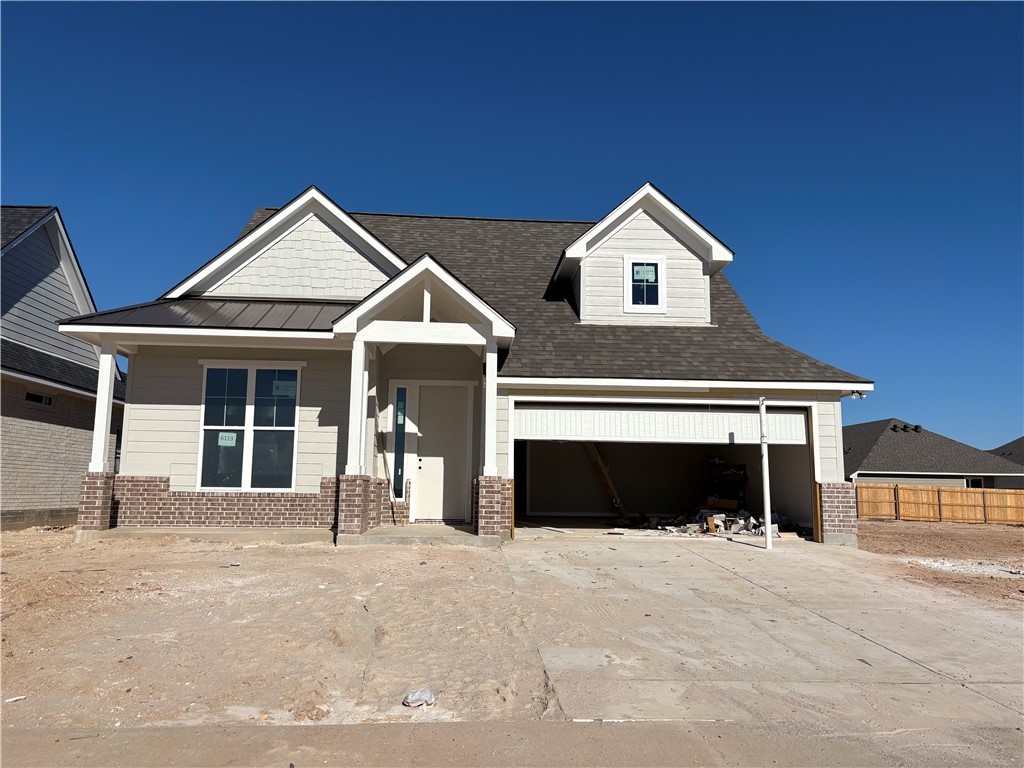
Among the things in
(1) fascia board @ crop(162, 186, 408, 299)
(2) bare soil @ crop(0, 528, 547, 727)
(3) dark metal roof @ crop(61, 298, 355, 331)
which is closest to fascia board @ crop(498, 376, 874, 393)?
(1) fascia board @ crop(162, 186, 408, 299)

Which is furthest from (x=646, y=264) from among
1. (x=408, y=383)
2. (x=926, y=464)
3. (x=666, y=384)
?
(x=926, y=464)

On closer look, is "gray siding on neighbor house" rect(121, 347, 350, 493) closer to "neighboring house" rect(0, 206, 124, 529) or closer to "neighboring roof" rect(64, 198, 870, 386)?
"neighboring roof" rect(64, 198, 870, 386)

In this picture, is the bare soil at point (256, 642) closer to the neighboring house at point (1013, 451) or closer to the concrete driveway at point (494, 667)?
the concrete driveway at point (494, 667)

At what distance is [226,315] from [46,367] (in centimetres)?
638

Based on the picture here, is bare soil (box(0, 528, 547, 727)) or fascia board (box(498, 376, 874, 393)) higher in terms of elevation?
fascia board (box(498, 376, 874, 393))

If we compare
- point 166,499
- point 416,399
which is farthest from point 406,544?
point 166,499

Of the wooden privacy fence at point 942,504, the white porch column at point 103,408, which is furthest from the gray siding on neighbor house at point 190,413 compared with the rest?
the wooden privacy fence at point 942,504

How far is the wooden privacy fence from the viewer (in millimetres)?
26875

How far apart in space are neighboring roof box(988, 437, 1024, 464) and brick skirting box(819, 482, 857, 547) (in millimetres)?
43580

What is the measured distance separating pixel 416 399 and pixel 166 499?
4968 millimetres

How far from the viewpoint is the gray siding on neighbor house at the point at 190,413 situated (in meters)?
12.3

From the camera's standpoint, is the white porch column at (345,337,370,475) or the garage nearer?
the white porch column at (345,337,370,475)

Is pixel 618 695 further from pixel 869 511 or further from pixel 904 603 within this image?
pixel 869 511

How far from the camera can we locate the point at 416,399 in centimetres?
1358
